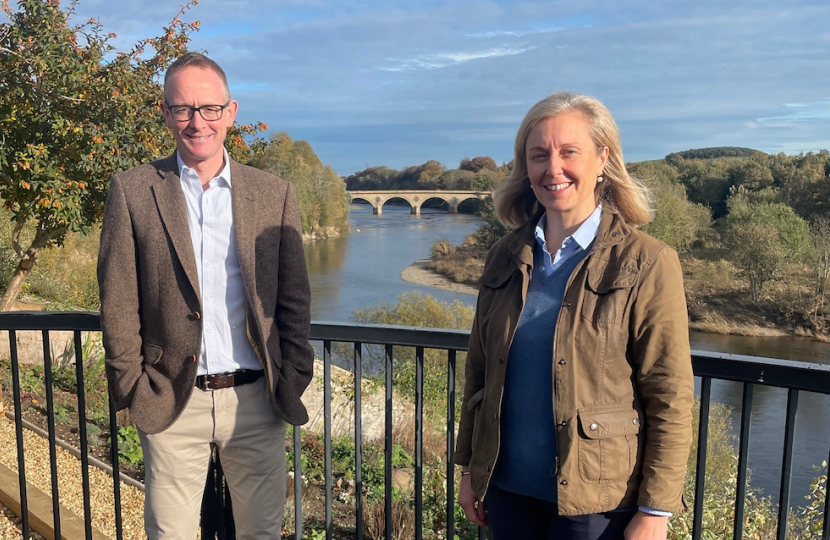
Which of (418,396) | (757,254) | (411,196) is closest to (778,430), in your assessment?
(418,396)

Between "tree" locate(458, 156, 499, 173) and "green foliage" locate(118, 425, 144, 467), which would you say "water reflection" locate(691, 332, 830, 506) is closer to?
"green foliage" locate(118, 425, 144, 467)

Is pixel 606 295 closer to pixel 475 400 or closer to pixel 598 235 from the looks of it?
pixel 598 235

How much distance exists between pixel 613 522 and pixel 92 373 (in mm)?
6565

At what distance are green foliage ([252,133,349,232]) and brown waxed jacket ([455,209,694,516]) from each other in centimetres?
4411

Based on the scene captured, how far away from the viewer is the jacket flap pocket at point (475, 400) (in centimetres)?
181

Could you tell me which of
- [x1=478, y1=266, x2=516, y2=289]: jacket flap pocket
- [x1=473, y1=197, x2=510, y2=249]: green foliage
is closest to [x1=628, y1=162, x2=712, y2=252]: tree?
[x1=473, y1=197, x2=510, y2=249]: green foliage

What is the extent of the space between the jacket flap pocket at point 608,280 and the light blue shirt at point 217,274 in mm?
1005

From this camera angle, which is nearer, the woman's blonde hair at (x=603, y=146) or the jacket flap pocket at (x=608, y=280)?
the jacket flap pocket at (x=608, y=280)

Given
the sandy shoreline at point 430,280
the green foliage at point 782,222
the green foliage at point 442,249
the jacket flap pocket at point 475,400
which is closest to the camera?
the jacket flap pocket at point 475,400

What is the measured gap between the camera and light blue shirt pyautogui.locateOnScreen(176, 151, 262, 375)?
6.46 ft

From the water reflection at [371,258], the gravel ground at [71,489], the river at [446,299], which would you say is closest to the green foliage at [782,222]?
the river at [446,299]

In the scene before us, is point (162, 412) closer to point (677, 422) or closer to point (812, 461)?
point (677, 422)

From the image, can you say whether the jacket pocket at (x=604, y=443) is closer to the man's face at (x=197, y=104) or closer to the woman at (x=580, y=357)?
the woman at (x=580, y=357)

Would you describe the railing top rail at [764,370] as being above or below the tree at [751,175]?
below
